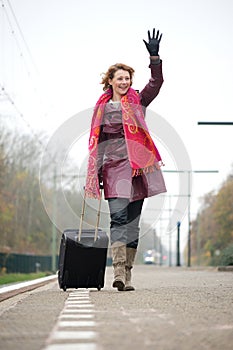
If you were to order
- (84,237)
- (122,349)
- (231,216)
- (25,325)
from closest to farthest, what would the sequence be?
(122,349) → (25,325) → (84,237) → (231,216)

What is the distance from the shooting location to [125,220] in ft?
31.6

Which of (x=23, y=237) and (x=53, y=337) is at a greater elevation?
(x=23, y=237)

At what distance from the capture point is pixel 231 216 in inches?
3551

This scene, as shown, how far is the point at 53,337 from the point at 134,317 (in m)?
1.20

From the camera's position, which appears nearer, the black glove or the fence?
the black glove

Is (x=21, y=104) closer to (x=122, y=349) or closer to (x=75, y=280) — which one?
(x=75, y=280)

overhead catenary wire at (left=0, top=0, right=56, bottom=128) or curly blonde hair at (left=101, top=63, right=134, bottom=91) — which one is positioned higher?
overhead catenary wire at (left=0, top=0, right=56, bottom=128)

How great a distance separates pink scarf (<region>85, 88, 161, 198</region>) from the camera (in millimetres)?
9500

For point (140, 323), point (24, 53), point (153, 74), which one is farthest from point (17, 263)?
point (140, 323)

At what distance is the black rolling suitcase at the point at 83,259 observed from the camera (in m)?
10.2

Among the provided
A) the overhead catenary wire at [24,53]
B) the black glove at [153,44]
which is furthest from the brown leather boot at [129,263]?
the overhead catenary wire at [24,53]

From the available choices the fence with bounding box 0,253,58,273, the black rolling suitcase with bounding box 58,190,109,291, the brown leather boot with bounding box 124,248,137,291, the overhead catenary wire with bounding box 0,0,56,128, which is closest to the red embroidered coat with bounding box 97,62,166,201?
the brown leather boot with bounding box 124,248,137,291

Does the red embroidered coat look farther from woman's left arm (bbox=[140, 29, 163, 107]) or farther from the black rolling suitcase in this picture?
the black rolling suitcase

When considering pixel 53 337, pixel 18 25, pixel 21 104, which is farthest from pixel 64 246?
pixel 21 104
